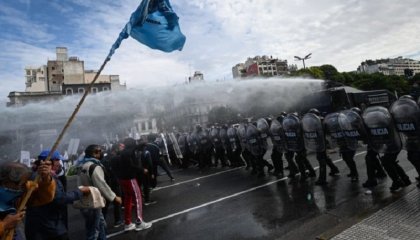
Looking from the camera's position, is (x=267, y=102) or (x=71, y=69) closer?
(x=267, y=102)

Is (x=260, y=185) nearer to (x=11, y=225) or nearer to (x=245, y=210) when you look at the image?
(x=245, y=210)

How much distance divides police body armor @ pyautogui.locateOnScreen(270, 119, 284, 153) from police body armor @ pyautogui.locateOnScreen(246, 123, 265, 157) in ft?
2.67

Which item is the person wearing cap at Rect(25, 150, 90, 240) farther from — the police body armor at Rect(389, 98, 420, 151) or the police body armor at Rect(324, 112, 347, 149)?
the police body armor at Rect(324, 112, 347, 149)

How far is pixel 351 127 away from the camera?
6.39 m

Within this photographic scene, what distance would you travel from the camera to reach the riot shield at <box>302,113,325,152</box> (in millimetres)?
7023

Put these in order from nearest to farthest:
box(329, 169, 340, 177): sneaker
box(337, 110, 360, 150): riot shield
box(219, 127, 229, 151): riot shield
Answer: box(337, 110, 360, 150): riot shield
box(329, 169, 340, 177): sneaker
box(219, 127, 229, 151): riot shield

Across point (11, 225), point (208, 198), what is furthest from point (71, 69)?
point (11, 225)

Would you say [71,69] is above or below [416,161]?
above

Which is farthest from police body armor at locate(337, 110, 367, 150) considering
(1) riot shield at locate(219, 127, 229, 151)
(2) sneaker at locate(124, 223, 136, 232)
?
(1) riot shield at locate(219, 127, 229, 151)

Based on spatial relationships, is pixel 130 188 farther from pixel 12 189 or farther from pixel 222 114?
pixel 222 114

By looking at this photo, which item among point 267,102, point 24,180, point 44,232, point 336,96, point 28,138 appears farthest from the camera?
point 267,102

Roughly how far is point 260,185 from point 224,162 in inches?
168

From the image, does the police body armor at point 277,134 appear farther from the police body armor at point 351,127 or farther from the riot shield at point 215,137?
the riot shield at point 215,137

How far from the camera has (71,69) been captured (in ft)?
196
